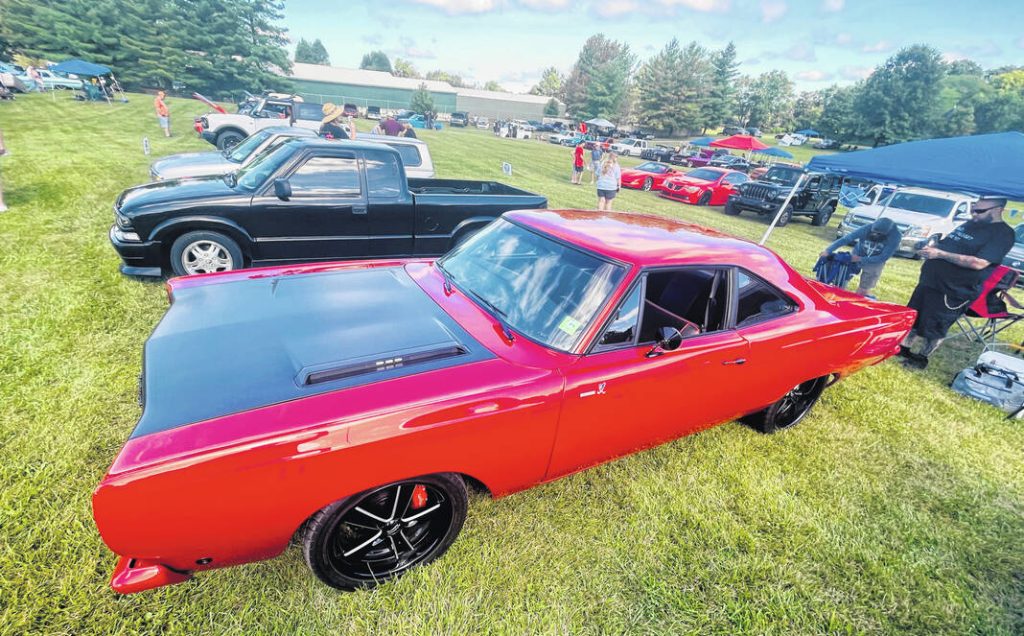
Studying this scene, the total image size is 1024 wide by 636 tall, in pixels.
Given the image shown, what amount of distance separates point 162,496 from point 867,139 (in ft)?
258

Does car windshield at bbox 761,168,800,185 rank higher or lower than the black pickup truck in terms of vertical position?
higher

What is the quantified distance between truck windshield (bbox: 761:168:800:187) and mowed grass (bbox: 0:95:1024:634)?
43.7 feet

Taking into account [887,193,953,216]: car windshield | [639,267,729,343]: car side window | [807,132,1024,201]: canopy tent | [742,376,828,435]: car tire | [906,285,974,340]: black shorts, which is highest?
[807,132,1024,201]: canopy tent

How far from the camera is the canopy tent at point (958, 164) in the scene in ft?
17.9

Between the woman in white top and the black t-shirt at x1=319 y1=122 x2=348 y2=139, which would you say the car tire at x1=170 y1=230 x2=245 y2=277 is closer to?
the black t-shirt at x1=319 y1=122 x2=348 y2=139

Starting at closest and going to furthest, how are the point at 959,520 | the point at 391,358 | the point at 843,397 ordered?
the point at 391,358 → the point at 959,520 → the point at 843,397

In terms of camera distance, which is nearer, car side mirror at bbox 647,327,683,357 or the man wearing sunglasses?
car side mirror at bbox 647,327,683,357

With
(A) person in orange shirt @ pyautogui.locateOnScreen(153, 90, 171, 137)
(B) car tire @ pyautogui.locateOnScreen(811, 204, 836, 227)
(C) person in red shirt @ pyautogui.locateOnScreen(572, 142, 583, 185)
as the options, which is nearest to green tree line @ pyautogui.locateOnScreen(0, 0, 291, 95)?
(A) person in orange shirt @ pyautogui.locateOnScreen(153, 90, 171, 137)

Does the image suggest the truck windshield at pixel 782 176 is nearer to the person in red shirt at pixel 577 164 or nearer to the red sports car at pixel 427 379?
the person in red shirt at pixel 577 164

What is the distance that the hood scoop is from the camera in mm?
1936


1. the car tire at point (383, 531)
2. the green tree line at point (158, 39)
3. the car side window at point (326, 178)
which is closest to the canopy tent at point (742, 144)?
the car side window at point (326, 178)

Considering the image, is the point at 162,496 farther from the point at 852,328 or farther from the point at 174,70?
the point at 174,70

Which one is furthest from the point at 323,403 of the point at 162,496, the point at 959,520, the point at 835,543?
the point at 959,520

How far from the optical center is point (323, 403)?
178cm
